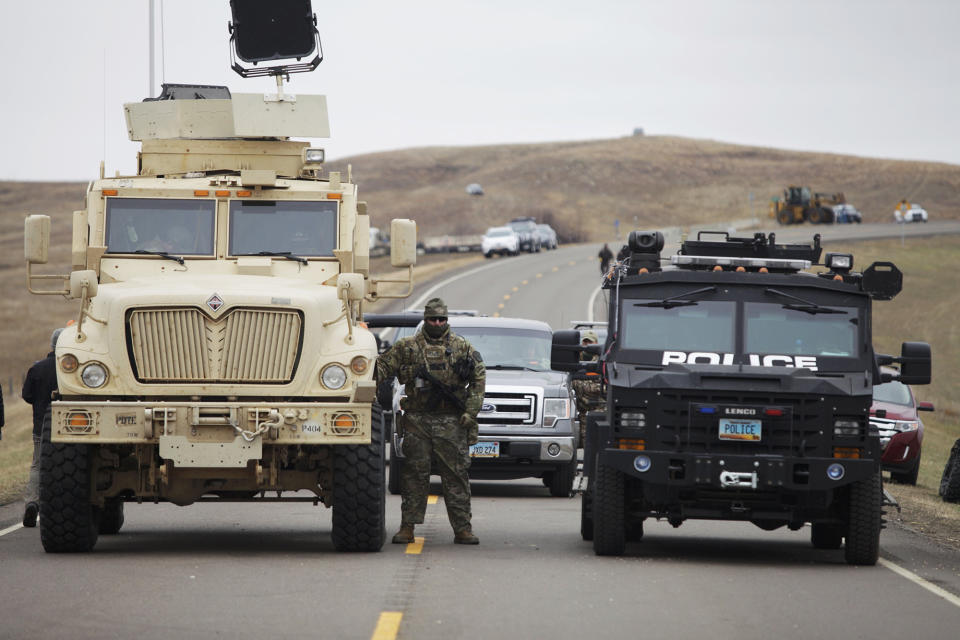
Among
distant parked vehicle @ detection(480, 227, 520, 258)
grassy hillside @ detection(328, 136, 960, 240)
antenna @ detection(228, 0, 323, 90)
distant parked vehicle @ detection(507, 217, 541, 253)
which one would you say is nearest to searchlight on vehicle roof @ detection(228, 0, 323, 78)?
antenna @ detection(228, 0, 323, 90)

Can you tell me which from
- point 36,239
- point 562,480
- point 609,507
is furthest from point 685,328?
point 562,480

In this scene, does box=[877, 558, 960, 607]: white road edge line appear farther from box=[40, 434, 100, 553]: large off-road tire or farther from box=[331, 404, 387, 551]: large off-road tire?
box=[40, 434, 100, 553]: large off-road tire

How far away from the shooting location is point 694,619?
958cm

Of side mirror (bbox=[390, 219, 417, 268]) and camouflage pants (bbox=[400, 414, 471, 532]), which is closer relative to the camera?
camouflage pants (bbox=[400, 414, 471, 532])

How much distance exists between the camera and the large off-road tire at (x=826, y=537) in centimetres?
1402

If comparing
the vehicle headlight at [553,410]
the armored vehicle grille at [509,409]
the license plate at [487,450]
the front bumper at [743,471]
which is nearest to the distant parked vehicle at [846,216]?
the vehicle headlight at [553,410]

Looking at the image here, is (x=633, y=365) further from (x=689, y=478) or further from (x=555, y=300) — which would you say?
(x=555, y=300)

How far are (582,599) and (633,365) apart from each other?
3.01 metres

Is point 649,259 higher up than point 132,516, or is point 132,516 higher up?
point 649,259

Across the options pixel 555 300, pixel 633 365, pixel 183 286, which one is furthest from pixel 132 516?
pixel 555 300

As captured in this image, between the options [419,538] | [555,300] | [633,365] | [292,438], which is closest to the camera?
[292,438]

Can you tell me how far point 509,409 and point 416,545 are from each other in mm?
4895

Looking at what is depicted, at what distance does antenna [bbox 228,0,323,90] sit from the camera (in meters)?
16.4

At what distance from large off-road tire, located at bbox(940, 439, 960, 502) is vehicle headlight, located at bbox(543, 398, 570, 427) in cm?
521
